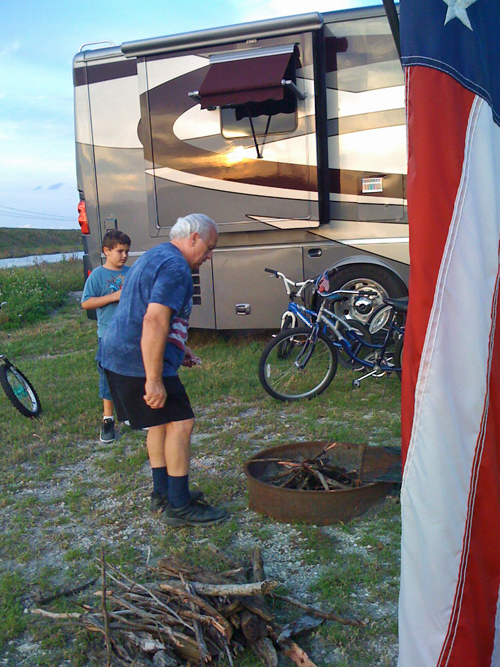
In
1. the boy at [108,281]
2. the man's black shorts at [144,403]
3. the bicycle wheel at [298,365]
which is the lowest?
the bicycle wheel at [298,365]

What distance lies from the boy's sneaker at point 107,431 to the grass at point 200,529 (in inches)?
4.0

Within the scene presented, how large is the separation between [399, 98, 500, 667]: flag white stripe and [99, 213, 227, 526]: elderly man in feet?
5.86

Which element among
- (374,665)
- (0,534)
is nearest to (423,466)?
(374,665)

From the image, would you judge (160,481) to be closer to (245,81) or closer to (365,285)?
(365,285)

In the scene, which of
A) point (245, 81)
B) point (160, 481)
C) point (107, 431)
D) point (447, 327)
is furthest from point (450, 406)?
point (245, 81)

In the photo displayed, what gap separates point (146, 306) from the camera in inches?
133

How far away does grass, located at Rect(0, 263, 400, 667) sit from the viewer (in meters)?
2.72

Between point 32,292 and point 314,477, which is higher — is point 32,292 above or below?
above

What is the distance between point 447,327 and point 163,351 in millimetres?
1839

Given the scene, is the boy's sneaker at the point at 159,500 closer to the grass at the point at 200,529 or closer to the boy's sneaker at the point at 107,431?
the grass at the point at 200,529

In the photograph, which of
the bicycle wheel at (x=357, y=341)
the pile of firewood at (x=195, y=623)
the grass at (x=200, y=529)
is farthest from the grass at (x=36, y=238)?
the pile of firewood at (x=195, y=623)

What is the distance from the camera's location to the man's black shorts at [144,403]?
343 cm

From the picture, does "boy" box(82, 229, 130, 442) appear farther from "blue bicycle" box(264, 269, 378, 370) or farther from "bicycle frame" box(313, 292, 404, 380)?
"bicycle frame" box(313, 292, 404, 380)

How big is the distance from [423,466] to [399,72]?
5772mm
